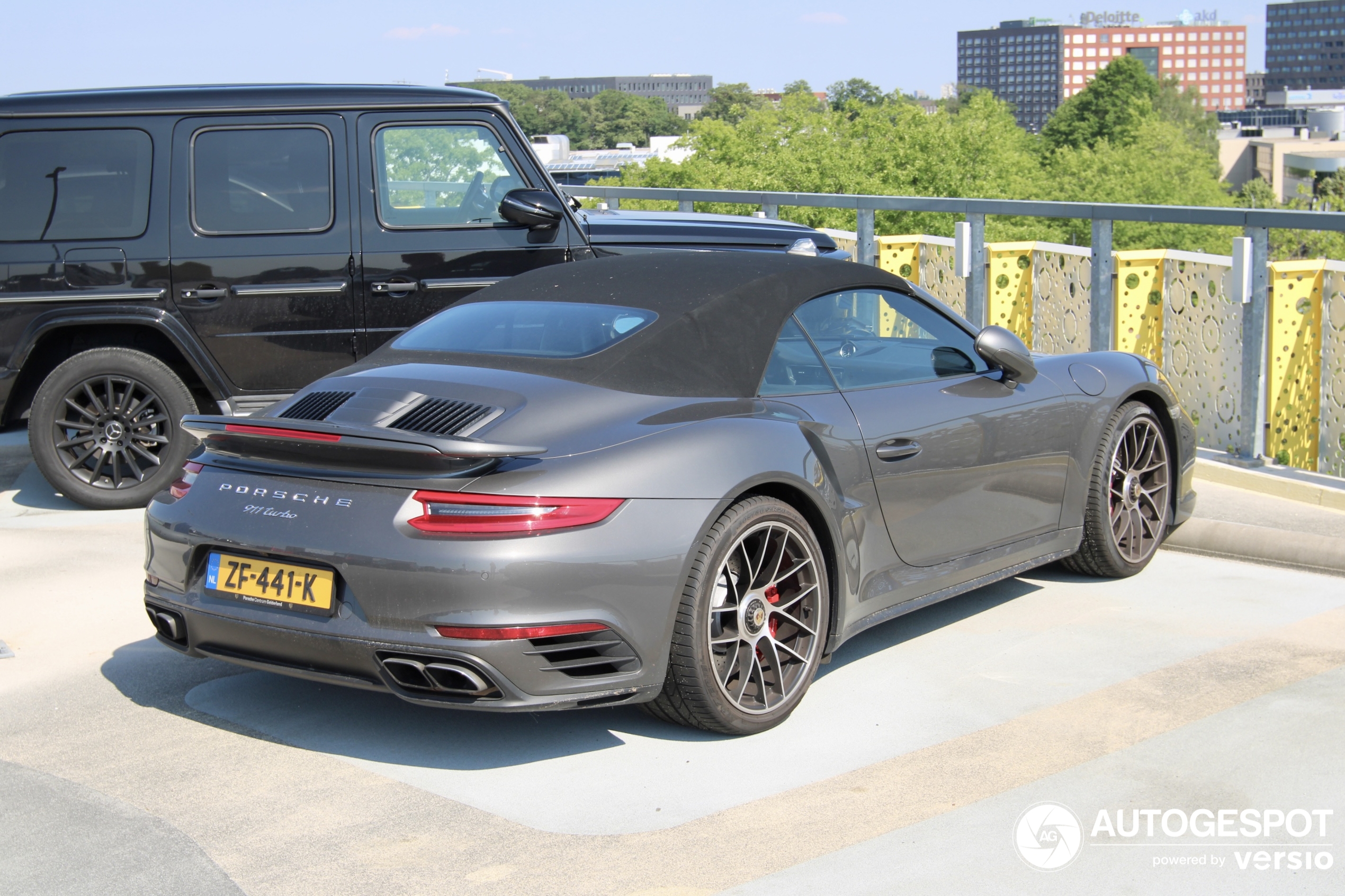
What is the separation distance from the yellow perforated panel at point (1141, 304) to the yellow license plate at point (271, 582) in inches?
250

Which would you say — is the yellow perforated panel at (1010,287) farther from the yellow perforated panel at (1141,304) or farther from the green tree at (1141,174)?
the green tree at (1141,174)

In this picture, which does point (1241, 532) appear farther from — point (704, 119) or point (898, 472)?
point (704, 119)

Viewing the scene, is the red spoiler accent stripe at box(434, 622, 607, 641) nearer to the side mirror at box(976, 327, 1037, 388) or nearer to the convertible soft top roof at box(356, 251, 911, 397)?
the convertible soft top roof at box(356, 251, 911, 397)

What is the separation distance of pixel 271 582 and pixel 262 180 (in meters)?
4.11

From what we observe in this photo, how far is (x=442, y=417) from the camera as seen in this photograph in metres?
3.90

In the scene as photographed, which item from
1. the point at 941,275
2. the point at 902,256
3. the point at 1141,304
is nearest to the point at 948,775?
the point at 1141,304

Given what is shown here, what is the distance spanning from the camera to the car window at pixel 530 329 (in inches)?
173

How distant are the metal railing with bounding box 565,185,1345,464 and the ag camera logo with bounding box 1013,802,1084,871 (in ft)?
13.3

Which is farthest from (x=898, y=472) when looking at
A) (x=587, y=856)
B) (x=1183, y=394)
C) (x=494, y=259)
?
(x=1183, y=394)

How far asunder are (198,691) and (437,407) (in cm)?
143

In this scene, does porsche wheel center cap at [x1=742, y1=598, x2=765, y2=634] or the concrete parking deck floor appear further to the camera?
porsche wheel center cap at [x1=742, y1=598, x2=765, y2=634]

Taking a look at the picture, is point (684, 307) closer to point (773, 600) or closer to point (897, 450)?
point (897, 450)

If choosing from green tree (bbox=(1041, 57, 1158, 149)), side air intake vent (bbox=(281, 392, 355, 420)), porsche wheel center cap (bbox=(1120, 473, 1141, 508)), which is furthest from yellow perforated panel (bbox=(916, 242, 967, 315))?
green tree (bbox=(1041, 57, 1158, 149))

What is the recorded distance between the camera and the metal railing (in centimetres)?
738
